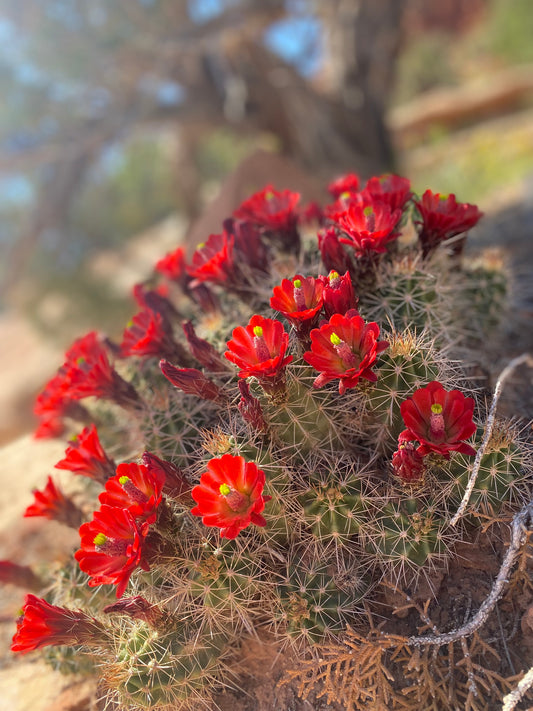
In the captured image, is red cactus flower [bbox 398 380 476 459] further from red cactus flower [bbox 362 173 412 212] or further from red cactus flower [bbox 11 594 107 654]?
red cactus flower [bbox 11 594 107 654]

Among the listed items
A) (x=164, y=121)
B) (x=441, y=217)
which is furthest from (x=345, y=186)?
(x=164, y=121)

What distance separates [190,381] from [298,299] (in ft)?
1.55

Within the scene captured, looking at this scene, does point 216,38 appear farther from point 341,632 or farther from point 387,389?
point 341,632

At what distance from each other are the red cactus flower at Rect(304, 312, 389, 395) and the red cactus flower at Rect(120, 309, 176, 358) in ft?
2.48

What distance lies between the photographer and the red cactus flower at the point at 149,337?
219cm

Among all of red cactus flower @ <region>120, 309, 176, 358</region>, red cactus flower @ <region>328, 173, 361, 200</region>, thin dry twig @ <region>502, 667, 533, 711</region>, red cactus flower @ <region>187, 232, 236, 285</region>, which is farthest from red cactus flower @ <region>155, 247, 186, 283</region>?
thin dry twig @ <region>502, 667, 533, 711</region>

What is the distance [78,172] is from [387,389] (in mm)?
6731

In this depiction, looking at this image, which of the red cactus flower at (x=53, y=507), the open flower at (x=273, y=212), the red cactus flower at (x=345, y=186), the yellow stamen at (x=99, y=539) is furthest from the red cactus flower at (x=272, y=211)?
the yellow stamen at (x=99, y=539)

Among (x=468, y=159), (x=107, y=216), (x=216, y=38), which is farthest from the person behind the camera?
(x=107, y=216)

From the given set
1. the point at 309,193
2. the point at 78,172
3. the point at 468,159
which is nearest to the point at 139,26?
the point at 78,172

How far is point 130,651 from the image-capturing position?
172cm

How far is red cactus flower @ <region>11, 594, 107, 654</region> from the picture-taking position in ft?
5.46

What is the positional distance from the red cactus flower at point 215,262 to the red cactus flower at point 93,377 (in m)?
0.54

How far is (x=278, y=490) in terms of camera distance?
1808 millimetres
